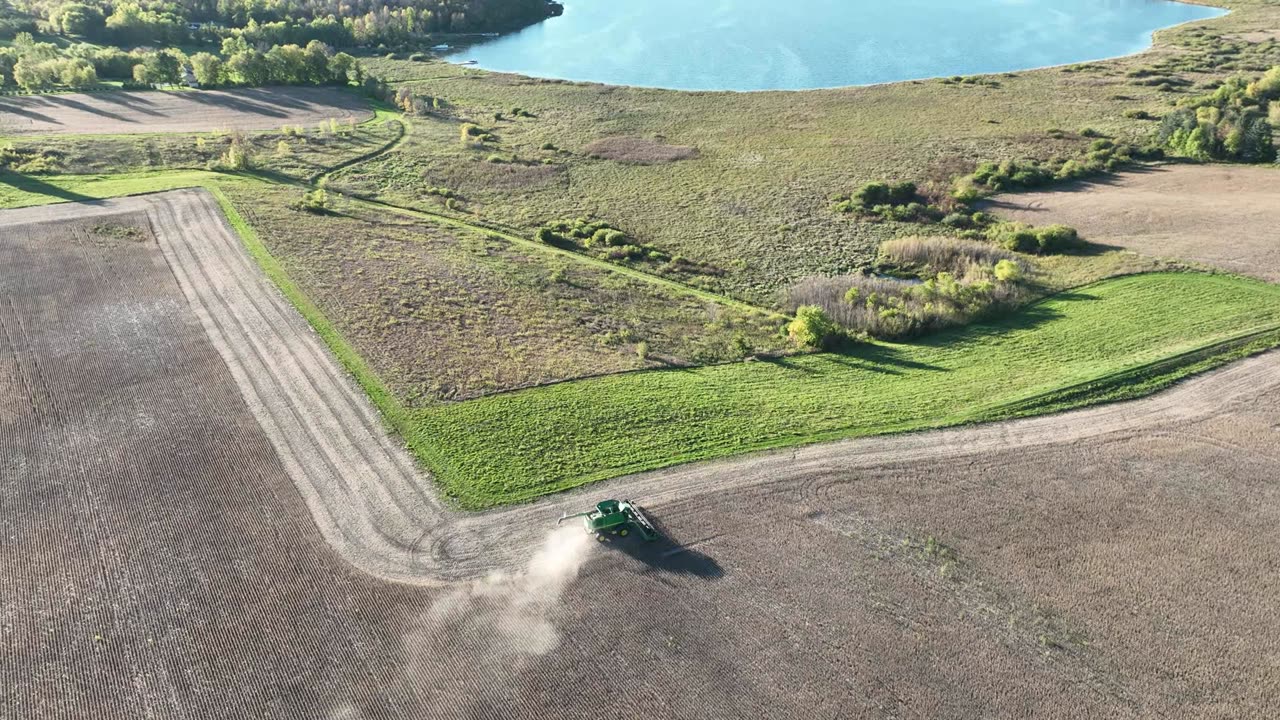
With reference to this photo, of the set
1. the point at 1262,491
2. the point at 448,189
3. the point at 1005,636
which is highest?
the point at 448,189

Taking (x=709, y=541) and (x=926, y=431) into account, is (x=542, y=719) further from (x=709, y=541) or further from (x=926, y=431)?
(x=926, y=431)

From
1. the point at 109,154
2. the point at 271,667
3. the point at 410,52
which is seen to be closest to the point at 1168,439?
the point at 271,667

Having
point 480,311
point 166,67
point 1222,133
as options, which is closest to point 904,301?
point 480,311

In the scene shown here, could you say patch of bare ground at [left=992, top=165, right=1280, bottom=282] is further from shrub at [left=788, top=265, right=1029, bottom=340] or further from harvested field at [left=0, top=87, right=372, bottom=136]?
harvested field at [left=0, top=87, right=372, bottom=136]

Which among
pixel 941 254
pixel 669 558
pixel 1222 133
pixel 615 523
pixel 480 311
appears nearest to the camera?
pixel 669 558

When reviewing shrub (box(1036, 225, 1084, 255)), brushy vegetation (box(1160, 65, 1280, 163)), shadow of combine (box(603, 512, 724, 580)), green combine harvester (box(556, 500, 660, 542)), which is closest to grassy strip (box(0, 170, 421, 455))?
green combine harvester (box(556, 500, 660, 542))

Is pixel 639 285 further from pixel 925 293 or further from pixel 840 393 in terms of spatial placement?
pixel 840 393
